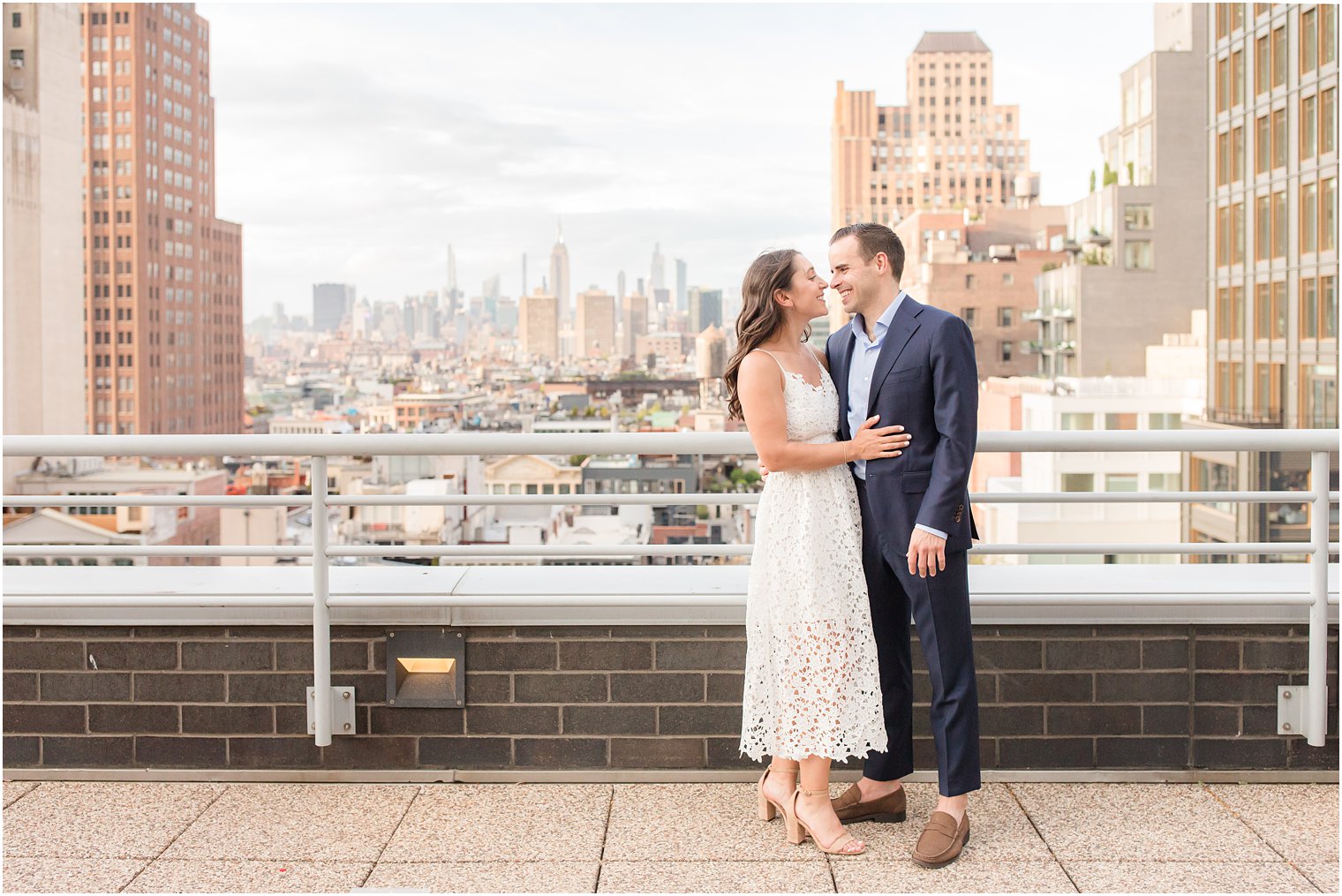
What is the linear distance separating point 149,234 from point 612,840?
106401 millimetres

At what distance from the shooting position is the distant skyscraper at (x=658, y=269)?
341ft

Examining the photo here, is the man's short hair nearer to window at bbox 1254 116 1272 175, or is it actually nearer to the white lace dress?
the white lace dress

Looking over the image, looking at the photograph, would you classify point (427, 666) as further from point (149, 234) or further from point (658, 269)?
point (658, 269)

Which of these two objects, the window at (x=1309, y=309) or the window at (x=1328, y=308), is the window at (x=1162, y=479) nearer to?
the window at (x=1309, y=309)

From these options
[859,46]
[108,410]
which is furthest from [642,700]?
[859,46]

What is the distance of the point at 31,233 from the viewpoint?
277ft

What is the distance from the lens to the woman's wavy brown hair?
126 inches

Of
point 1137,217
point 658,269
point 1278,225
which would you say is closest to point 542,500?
point 1278,225

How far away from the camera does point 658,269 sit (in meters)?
111

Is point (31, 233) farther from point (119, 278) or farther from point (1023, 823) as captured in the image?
point (1023, 823)

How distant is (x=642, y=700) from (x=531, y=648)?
392mm

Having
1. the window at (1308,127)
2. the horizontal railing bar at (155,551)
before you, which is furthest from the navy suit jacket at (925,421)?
the window at (1308,127)

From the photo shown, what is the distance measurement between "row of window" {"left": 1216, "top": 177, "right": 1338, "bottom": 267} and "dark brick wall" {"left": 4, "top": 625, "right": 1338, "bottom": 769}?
36715 millimetres

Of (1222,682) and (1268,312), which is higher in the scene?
(1268,312)
